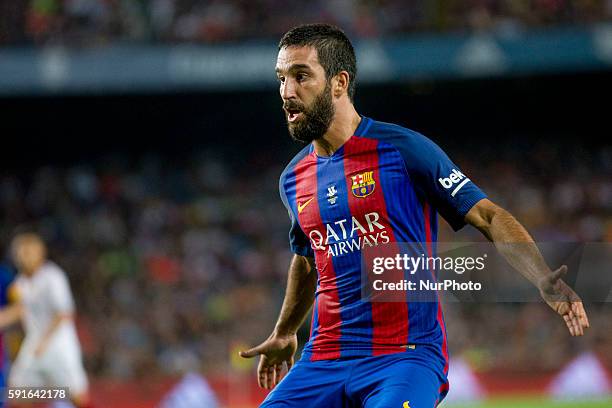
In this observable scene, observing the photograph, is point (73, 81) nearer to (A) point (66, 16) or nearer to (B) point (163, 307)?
(A) point (66, 16)

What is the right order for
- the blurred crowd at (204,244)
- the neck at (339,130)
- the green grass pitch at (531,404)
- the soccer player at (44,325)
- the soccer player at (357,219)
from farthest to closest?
1. the blurred crowd at (204,244)
2. the green grass pitch at (531,404)
3. the soccer player at (44,325)
4. the neck at (339,130)
5. the soccer player at (357,219)

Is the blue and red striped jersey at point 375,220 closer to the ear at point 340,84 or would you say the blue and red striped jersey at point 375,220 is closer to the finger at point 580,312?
the ear at point 340,84

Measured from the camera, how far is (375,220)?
11.6ft

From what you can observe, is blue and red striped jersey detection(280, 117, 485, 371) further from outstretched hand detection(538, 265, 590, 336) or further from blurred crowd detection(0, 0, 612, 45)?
blurred crowd detection(0, 0, 612, 45)

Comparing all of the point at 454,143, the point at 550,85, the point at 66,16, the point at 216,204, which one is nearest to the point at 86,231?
the point at 216,204

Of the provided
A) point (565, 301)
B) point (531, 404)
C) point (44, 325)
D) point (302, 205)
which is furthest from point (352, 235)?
point (531, 404)

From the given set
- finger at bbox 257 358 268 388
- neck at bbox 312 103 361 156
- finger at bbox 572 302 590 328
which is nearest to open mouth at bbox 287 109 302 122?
neck at bbox 312 103 361 156

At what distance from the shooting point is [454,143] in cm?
1695

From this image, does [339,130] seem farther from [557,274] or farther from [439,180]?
[557,274]

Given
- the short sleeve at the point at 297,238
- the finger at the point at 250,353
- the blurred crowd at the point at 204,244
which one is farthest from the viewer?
the blurred crowd at the point at 204,244

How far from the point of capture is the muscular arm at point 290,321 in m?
3.94

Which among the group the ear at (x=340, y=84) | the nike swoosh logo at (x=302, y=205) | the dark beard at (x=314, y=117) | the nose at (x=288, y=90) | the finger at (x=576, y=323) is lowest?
the finger at (x=576, y=323)

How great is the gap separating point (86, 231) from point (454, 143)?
6.22 metres

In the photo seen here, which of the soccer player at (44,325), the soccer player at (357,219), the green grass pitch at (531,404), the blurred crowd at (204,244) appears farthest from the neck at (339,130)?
the blurred crowd at (204,244)
